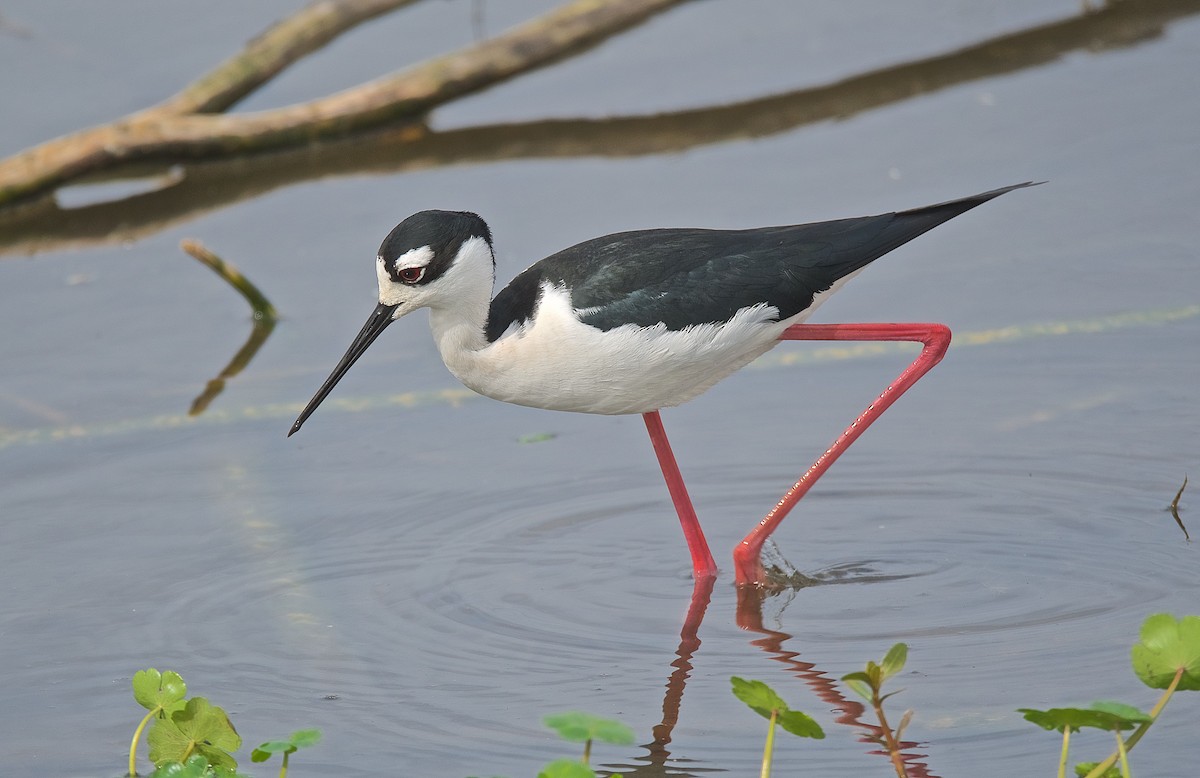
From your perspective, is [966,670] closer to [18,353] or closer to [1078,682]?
[1078,682]

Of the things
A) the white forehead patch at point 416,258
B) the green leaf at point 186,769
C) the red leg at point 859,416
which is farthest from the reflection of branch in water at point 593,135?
the green leaf at point 186,769

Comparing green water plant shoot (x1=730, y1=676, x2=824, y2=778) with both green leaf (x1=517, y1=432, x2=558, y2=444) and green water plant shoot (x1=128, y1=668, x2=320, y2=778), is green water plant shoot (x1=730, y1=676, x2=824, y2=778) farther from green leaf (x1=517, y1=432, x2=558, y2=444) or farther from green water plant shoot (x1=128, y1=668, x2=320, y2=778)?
green leaf (x1=517, y1=432, x2=558, y2=444)

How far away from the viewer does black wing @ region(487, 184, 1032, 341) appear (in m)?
4.98

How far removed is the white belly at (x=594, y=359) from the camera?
16.1ft

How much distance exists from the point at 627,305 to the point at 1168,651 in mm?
2012

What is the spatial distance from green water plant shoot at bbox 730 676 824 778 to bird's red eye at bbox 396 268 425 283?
6.15ft

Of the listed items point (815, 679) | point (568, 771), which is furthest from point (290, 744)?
point (815, 679)

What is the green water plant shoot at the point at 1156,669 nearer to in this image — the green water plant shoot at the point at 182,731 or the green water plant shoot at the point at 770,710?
the green water plant shoot at the point at 770,710

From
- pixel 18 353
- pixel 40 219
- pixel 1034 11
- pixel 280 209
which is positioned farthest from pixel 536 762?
pixel 1034 11

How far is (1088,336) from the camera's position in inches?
259

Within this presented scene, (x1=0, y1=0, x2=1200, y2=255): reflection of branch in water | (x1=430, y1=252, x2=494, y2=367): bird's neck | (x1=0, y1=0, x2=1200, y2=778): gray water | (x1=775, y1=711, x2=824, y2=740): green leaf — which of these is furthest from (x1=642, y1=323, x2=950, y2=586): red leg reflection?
(x1=0, y1=0, x2=1200, y2=255): reflection of branch in water

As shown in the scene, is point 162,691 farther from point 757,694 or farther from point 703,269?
point 703,269

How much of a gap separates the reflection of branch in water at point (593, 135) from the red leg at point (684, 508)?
12.2 ft

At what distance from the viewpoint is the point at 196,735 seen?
12.5 ft
